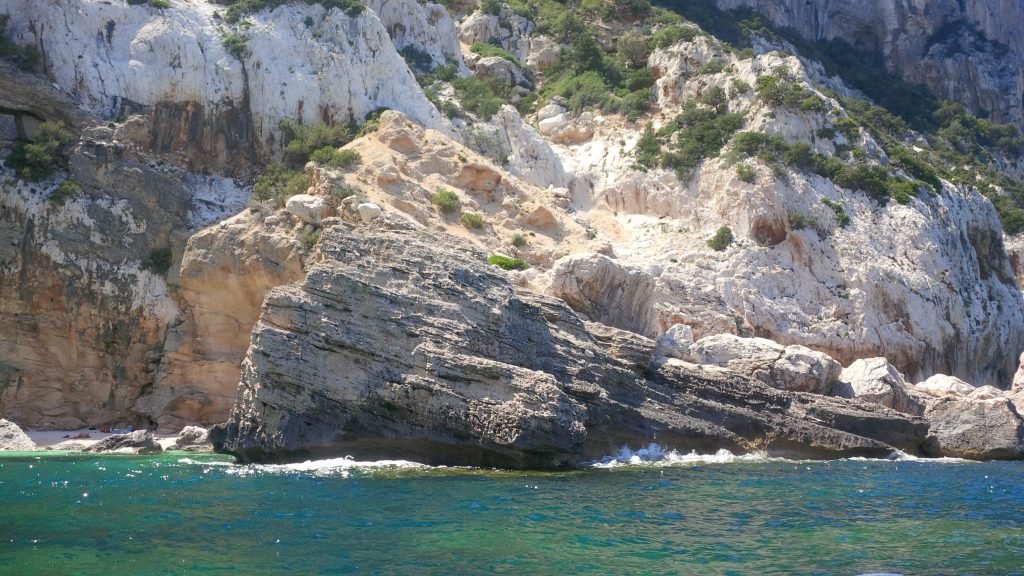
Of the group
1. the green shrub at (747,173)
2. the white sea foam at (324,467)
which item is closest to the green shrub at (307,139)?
the white sea foam at (324,467)

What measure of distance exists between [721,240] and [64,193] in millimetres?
22773

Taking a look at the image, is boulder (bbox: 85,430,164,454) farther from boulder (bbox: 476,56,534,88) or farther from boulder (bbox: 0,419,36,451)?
boulder (bbox: 476,56,534,88)

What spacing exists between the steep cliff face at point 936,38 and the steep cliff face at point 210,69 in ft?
123

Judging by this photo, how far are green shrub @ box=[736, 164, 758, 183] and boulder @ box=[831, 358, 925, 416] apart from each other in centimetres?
1069

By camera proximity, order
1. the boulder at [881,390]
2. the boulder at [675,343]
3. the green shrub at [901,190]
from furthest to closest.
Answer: the green shrub at [901,190] → the boulder at [881,390] → the boulder at [675,343]

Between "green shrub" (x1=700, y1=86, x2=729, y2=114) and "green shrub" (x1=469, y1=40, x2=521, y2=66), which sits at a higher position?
"green shrub" (x1=469, y1=40, x2=521, y2=66)

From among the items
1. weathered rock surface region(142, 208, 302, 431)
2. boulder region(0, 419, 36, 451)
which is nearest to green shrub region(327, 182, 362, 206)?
weathered rock surface region(142, 208, 302, 431)

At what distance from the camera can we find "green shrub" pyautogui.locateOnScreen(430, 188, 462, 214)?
30.8 metres

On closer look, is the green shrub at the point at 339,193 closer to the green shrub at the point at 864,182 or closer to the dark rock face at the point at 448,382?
the dark rock face at the point at 448,382

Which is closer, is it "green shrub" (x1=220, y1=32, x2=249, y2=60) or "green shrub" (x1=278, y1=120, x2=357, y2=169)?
"green shrub" (x1=278, y1=120, x2=357, y2=169)

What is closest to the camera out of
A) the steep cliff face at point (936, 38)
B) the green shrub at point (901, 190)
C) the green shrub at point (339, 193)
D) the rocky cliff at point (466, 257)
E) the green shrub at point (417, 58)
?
the rocky cliff at point (466, 257)

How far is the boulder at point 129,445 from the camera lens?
24.5 m

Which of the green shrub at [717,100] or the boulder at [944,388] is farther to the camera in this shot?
the green shrub at [717,100]

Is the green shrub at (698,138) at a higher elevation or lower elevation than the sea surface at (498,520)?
higher
